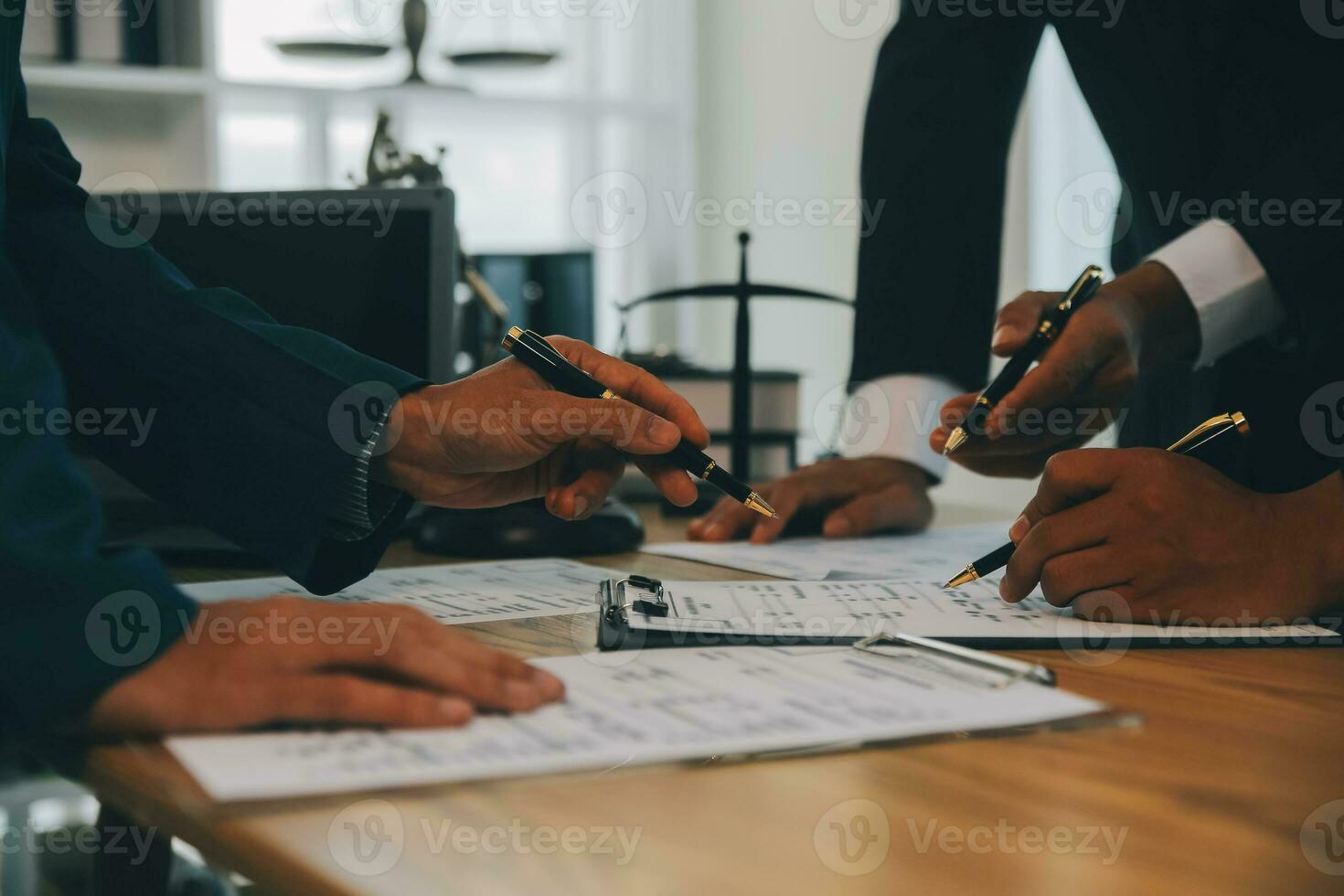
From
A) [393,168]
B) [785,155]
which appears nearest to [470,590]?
[393,168]

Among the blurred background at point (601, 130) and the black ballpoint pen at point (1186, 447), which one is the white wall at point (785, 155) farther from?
the black ballpoint pen at point (1186, 447)

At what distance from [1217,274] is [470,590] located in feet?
2.01

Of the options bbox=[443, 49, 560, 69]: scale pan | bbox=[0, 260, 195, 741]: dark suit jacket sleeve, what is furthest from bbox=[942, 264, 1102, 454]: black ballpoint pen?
bbox=[443, 49, 560, 69]: scale pan

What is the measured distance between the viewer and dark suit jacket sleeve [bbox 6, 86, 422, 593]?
766 mm

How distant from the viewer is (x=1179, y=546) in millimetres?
765

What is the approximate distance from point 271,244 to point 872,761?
0.93m

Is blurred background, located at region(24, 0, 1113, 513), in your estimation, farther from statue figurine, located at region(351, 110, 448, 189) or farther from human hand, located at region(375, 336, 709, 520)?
human hand, located at region(375, 336, 709, 520)

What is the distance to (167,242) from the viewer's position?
124 cm

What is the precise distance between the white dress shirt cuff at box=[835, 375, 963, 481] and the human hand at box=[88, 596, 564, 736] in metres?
0.80

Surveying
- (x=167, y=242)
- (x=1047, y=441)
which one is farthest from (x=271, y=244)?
(x=1047, y=441)

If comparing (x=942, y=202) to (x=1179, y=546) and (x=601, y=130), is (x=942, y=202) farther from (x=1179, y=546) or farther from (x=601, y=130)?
(x=601, y=130)

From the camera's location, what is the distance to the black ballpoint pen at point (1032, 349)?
2.96 feet

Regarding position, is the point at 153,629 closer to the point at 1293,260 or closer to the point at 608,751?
the point at 608,751

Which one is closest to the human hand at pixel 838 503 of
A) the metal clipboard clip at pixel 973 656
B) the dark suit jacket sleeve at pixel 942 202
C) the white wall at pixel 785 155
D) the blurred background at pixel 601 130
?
the dark suit jacket sleeve at pixel 942 202
